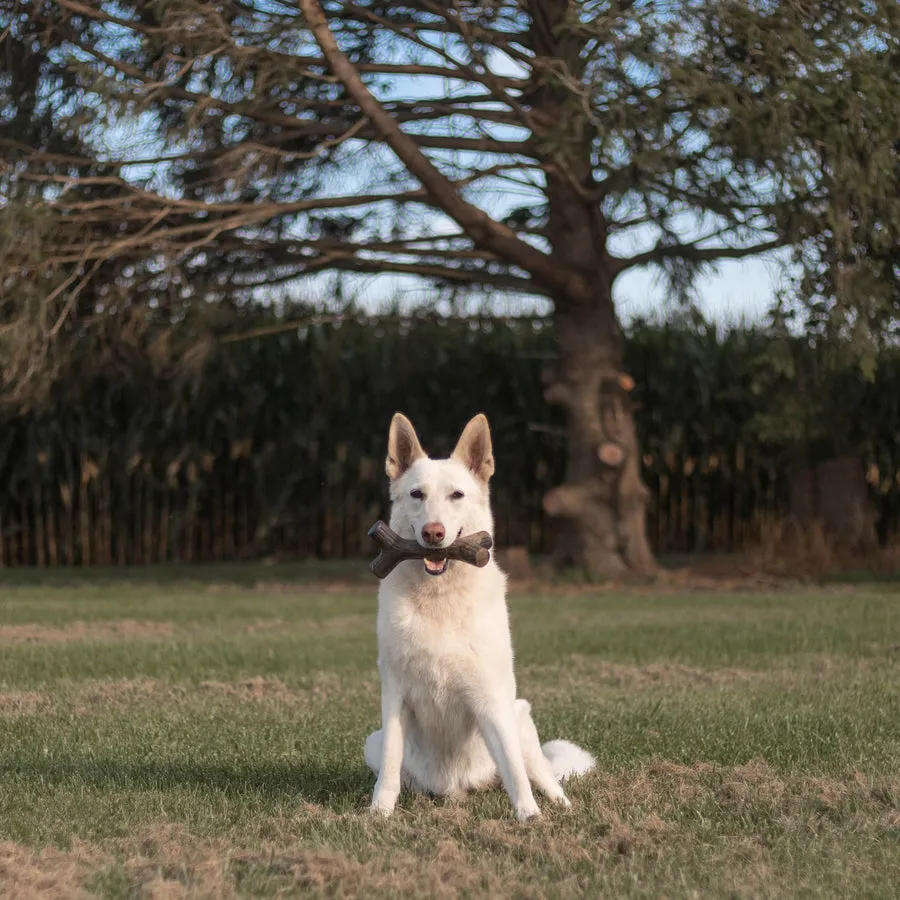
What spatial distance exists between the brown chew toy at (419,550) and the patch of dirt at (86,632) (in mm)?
5719

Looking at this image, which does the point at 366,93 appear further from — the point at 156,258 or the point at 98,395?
the point at 98,395

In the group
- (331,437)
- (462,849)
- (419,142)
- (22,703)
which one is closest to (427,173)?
(419,142)

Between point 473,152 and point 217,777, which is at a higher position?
point 473,152

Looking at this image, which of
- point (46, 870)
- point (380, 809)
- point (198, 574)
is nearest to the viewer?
point (46, 870)

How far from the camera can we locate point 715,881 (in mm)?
3660

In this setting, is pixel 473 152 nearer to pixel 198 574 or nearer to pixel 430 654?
pixel 198 574

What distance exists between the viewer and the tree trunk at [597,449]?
15.0m

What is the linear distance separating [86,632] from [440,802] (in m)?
6.39

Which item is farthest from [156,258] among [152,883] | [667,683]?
[152,883]

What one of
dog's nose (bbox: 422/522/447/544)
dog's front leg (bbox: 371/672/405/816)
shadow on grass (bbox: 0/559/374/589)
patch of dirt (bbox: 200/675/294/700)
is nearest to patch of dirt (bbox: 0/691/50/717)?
patch of dirt (bbox: 200/675/294/700)

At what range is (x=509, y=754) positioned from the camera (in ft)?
14.6

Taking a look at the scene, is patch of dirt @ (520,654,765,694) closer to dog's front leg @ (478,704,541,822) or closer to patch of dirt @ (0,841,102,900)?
dog's front leg @ (478,704,541,822)

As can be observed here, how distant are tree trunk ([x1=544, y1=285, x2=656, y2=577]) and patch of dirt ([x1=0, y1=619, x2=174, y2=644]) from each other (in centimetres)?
543

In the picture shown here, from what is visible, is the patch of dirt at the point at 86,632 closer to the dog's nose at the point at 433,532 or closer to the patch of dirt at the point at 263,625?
the patch of dirt at the point at 263,625
